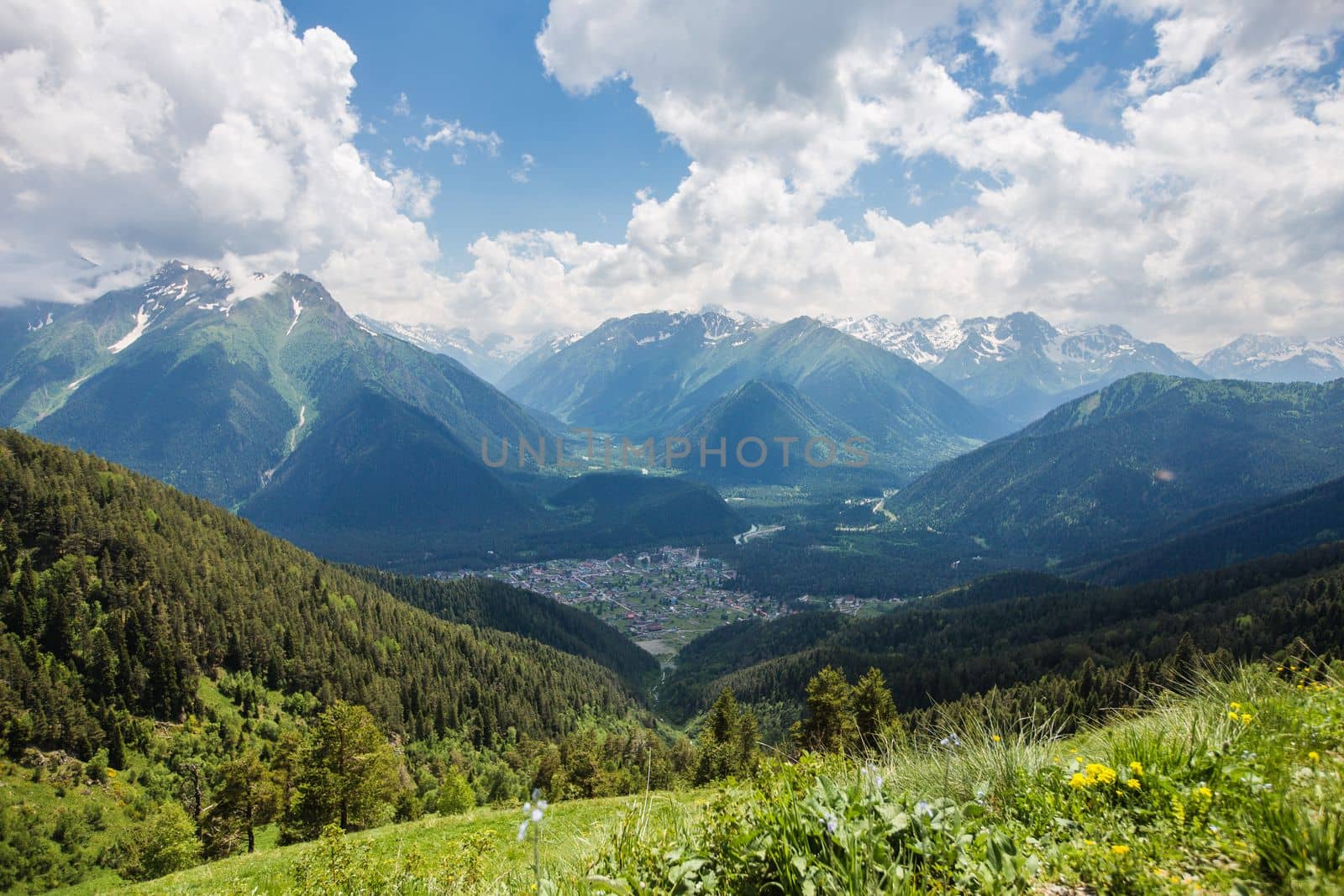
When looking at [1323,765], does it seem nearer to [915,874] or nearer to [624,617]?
[915,874]

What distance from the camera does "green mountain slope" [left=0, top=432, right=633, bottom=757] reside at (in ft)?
168

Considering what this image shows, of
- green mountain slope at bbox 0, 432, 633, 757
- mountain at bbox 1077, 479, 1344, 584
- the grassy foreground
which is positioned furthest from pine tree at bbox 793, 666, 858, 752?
mountain at bbox 1077, 479, 1344, 584

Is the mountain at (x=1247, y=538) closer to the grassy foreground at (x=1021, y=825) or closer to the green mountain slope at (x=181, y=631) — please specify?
the green mountain slope at (x=181, y=631)

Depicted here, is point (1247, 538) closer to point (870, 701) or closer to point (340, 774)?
point (870, 701)

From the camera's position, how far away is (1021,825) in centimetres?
400

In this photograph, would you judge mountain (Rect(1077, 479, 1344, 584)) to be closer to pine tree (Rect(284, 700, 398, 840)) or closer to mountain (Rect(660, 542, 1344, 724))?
mountain (Rect(660, 542, 1344, 724))

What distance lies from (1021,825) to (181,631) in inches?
3208

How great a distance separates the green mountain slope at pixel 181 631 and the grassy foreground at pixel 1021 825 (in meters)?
65.8

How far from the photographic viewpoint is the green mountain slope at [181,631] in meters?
51.1

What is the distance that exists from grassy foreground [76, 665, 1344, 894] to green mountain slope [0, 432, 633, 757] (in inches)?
2590

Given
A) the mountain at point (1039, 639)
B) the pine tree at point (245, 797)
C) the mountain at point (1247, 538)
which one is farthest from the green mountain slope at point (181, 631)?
the mountain at point (1247, 538)

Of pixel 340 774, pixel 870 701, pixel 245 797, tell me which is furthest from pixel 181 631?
pixel 870 701

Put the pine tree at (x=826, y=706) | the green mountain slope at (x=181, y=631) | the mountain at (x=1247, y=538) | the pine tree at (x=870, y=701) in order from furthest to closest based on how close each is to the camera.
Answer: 1. the mountain at (x=1247, y=538)
2. the green mountain slope at (x=181, y=631)
3. the pine tree at (x=870, y=701)
4. the pine tree at (x=826, y=706)

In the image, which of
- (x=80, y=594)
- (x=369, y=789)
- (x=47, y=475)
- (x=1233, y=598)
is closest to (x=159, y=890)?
(x=369, y=789)
